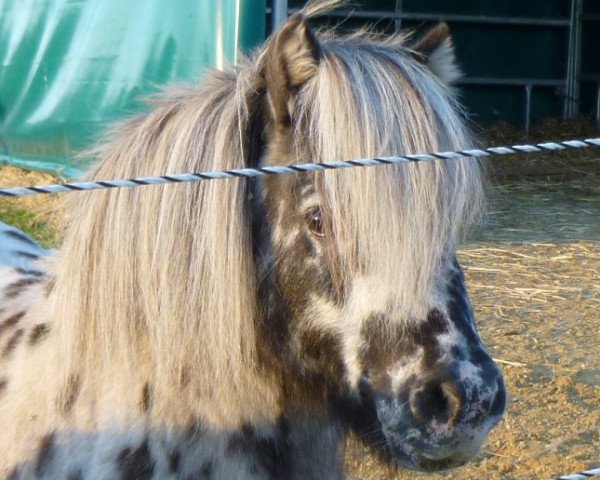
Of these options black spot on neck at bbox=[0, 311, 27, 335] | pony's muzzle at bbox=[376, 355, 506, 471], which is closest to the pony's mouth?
pony's muzzle at bbox=[376, 355, 506, 471]

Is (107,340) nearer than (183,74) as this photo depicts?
Yes

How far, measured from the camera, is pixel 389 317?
2.01 m

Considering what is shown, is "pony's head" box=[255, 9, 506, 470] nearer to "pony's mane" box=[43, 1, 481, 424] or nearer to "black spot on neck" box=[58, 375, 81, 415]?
"pony's mane" box=[43, 1, 481, 424]

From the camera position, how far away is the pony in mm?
2045

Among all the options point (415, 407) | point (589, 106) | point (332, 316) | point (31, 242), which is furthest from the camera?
point (589, 106)

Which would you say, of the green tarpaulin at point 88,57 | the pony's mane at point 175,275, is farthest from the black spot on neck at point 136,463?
the green tarpaulin at point 88,57

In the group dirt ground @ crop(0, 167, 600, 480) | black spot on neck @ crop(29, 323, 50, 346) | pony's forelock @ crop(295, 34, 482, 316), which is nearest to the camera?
pony's forelock @ crop(295, 34, 482, 316)

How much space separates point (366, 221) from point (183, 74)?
512 cm

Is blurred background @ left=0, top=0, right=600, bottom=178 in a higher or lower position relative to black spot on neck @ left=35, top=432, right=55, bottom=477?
higher

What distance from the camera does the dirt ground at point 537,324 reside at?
356cm

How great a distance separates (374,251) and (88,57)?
20.0ft

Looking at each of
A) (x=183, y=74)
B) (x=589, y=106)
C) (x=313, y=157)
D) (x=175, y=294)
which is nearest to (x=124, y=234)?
(x=175, y=294)

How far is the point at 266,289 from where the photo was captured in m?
2.21

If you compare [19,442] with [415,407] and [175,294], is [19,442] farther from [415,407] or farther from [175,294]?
[415,407]
